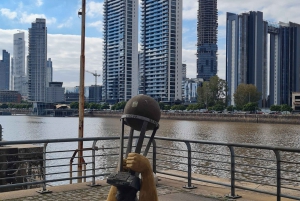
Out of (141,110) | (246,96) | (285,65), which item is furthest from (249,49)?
(141,110)

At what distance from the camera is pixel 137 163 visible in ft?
17.5

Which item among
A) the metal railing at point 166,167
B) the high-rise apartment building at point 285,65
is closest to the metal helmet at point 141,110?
the metal railing at point 166,167

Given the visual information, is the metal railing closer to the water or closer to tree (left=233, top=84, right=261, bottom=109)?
the water

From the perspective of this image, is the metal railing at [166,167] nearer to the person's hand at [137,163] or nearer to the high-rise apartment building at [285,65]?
the person's hand at [137,163]

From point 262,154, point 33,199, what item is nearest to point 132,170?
point 33,199

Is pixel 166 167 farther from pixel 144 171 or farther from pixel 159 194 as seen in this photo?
pixel 144 171

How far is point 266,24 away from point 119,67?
223 ft

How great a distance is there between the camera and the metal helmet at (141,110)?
5641 mm

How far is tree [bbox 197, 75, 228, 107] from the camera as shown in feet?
413

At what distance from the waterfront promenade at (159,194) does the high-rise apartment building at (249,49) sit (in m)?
162

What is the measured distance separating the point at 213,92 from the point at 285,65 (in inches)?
2268

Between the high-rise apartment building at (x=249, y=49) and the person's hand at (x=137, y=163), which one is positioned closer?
the person's hand at (x=137, y=163)

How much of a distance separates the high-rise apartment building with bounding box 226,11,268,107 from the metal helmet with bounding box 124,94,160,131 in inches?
6500

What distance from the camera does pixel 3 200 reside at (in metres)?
7.79
